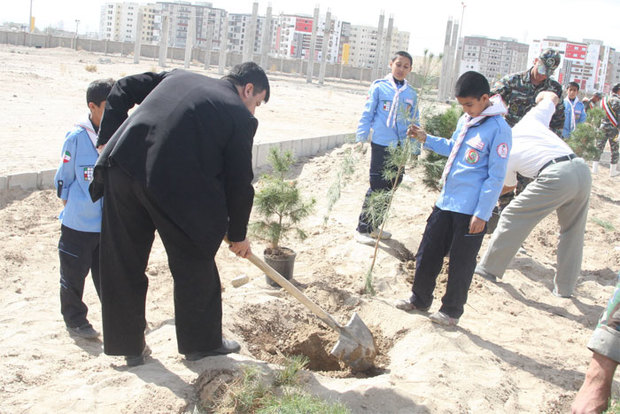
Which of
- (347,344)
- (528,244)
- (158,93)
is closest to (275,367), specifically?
(347,344)

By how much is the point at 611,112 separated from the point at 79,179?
1272 centimetres

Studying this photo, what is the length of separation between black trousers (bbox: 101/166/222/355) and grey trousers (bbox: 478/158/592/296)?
3.20 metres

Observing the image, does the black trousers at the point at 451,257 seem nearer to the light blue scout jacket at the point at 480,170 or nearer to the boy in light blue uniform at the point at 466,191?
the boy in light blue uniform at the point at 466,191

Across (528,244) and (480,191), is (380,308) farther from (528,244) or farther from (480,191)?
(528,244)

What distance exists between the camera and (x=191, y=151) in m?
2.90

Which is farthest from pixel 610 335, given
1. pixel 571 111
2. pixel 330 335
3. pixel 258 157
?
pixel 571 111

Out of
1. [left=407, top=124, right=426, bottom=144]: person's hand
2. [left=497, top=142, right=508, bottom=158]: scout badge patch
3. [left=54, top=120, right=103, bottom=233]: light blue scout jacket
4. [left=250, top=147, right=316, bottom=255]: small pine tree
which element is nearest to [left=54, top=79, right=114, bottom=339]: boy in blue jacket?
[left=54, top=120, right=103, bottom=233]: light blue scout jacket

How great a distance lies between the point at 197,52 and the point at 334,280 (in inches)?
2523

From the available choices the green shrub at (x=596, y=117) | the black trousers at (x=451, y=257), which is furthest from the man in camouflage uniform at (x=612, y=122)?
the black trousers at (x=451, y=257)

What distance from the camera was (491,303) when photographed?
5258 millimetres

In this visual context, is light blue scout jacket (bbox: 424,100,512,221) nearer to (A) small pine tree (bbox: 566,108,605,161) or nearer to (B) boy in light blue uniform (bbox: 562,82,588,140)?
(B) boy in light blue uniform (bbox: 562,82,588,140)

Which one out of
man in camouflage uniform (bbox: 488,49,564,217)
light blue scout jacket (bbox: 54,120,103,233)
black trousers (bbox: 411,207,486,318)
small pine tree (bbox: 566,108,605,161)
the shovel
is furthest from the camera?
small pine tree (bbox: 566,108,605,161)

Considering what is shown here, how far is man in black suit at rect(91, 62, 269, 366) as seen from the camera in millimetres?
2906

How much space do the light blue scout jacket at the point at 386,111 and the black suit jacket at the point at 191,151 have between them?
3.07 m
